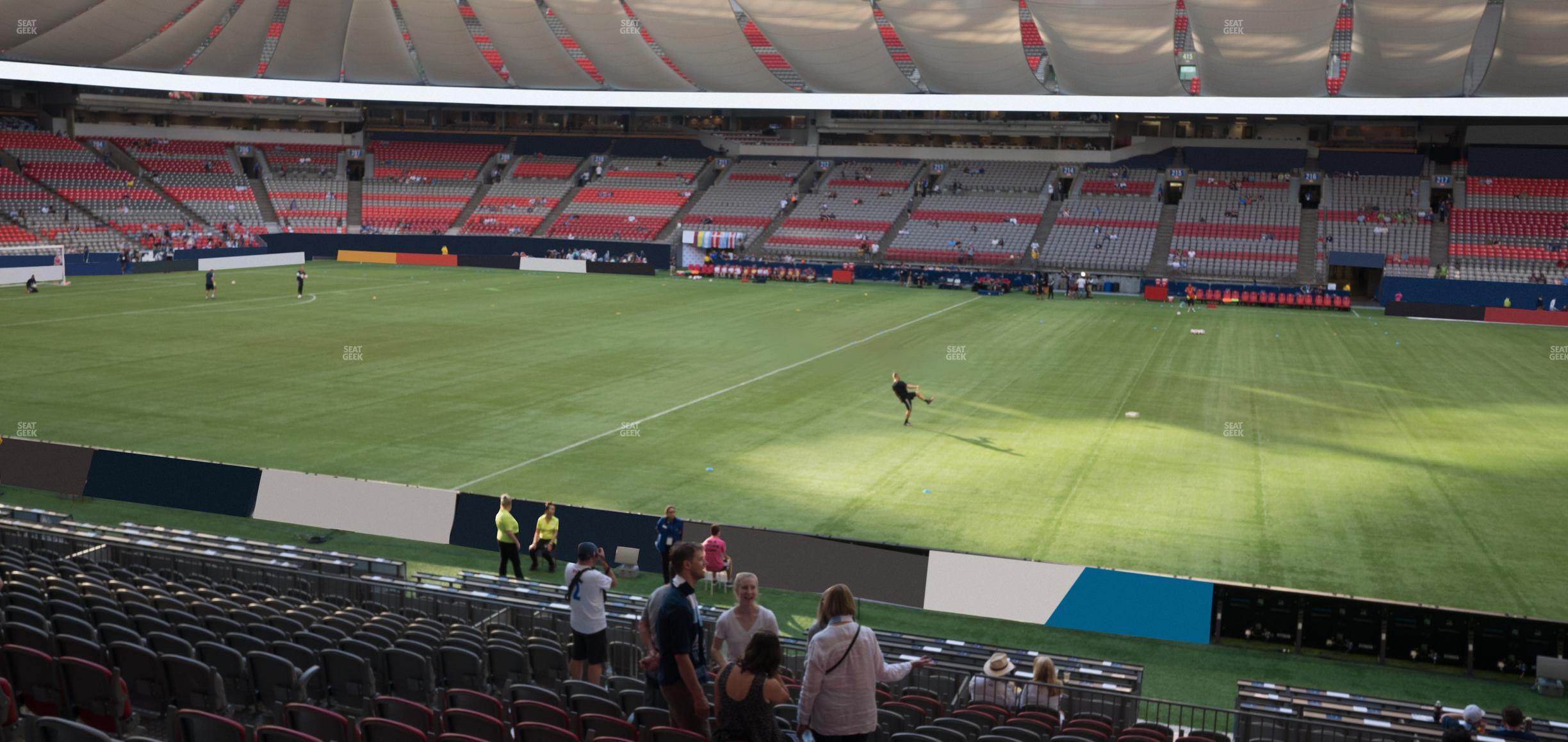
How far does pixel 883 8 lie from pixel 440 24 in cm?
2667

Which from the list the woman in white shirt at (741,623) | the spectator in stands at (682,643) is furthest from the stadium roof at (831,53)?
the spectator in stands at (682,643)

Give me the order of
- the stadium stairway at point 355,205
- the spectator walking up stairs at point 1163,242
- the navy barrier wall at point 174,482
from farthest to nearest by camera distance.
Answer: the stadium stairway at point 355,205
the spectator walking up stairs at point 1163,242
the navy barrier wall at point 174,482

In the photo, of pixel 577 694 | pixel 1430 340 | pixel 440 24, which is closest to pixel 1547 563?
pixel 577 694

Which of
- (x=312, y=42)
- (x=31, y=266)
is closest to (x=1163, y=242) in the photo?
(x=312, y=42)

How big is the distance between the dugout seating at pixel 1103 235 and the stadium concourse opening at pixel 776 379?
38cm

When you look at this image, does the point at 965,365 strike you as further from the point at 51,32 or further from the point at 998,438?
the point at 51,32

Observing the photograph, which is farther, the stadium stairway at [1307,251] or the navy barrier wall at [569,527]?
the stadium stairway at [1307,251]

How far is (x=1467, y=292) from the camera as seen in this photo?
58.1 m

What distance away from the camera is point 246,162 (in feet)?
279

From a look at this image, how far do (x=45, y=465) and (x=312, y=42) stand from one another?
55301 mm

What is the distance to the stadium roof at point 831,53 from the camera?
5544 centimetres

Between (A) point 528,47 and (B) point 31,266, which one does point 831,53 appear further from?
(B) point 31,266

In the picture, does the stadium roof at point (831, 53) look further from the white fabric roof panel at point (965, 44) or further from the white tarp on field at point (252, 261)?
the white tarp on field at point (252, 261)

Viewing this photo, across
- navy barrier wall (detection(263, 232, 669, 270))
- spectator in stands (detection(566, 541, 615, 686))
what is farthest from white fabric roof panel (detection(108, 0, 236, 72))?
spectator in stands (detection(566, 541, 615, 686))
